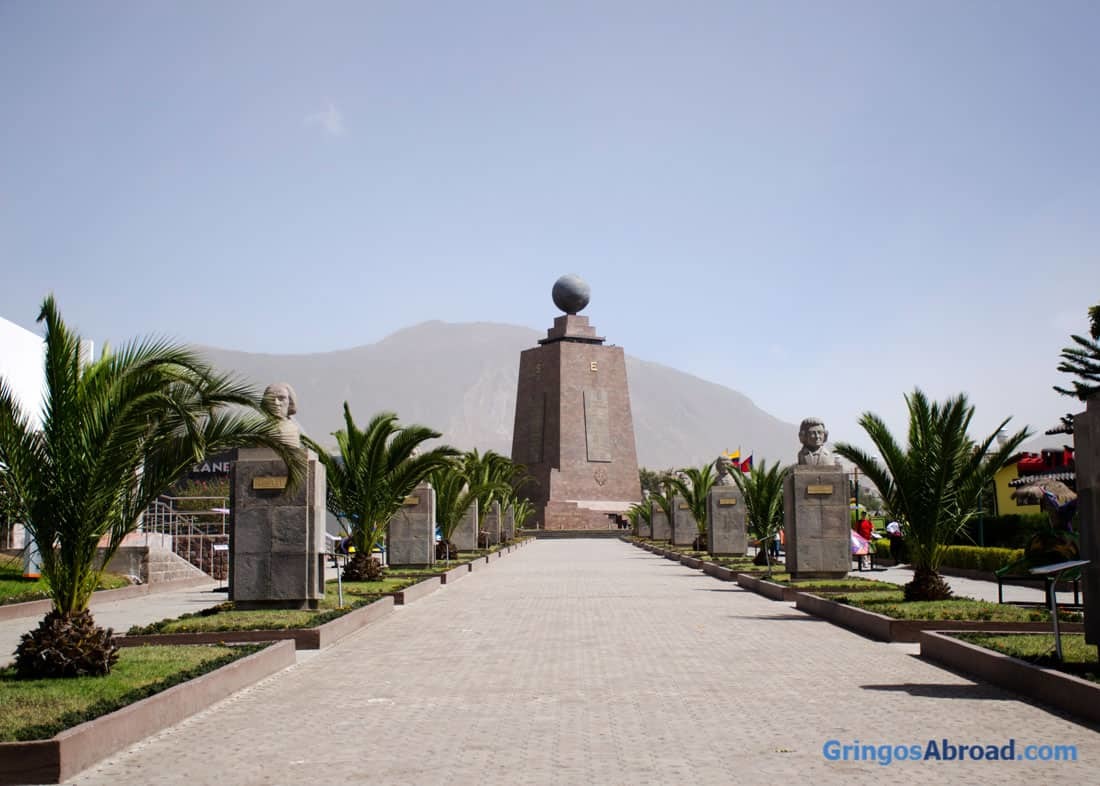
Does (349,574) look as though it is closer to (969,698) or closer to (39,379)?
(39,379)

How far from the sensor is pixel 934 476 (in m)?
14.4

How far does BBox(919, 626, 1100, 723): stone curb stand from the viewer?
24.0ft

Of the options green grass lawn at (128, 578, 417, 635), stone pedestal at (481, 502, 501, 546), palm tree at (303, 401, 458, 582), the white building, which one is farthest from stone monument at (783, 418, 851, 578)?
stone pedestal at (481, 502, 501, 546)

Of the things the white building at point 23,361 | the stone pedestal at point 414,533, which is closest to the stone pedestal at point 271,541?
the white building at point 23,361

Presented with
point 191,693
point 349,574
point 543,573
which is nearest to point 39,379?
point 349,574

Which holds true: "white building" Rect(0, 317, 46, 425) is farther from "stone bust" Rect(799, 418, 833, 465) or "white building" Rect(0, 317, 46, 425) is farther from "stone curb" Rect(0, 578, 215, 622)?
"stone bust" Rect(799, 418, 833, 465)

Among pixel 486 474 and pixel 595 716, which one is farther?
pixel 486 474

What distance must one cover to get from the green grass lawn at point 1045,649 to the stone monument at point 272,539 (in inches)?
287

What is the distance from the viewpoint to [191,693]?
7762mm

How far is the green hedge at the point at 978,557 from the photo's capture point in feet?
71.8

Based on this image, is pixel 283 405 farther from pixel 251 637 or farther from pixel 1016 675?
pixel 1016 675

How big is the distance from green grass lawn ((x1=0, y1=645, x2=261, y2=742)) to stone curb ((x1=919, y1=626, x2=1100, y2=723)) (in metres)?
5.79

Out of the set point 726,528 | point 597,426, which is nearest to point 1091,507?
point 726,528

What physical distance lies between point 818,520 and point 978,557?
728 cm
